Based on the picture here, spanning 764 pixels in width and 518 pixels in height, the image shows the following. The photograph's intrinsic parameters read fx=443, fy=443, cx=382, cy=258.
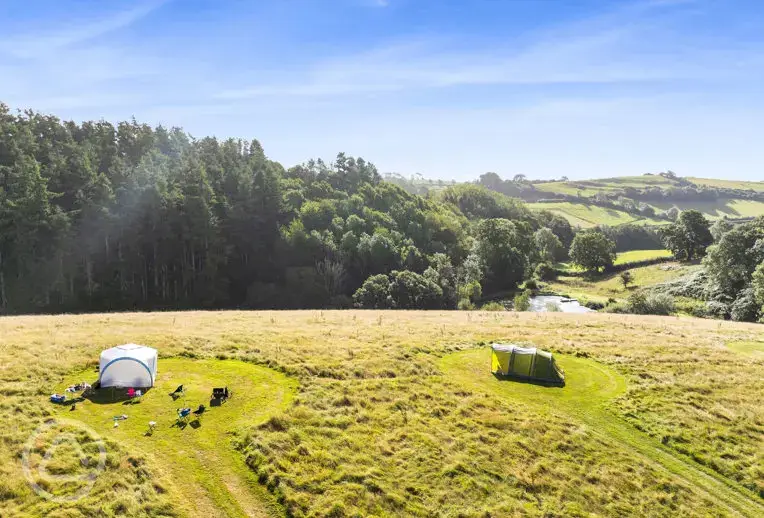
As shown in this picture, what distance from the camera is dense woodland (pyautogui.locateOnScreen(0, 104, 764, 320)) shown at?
238 feet

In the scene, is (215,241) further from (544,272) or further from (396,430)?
(544,272)

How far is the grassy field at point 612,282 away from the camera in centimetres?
11131

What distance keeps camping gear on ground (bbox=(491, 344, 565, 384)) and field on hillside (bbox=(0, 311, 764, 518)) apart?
1086 mm

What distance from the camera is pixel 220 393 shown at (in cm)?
2589

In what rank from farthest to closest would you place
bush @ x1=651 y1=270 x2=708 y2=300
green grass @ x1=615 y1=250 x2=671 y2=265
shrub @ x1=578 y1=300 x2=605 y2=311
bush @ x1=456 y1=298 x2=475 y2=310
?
green grass @ x1=615 y1=250 x2=671 y2=265
shrub @ x1=578 y1=300 x2=605 y2=311
bush @ x1=651 y1=270 x2=708 y2=300
bush @ x1=456 y1=298 x2=475 y2=310

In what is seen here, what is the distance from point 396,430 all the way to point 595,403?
46.8ft

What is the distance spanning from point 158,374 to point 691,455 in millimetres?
32426

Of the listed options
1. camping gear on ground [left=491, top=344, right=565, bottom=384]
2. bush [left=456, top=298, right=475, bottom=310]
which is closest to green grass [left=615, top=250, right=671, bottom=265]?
bush [left=456, top=298, right=475, bottom=310]

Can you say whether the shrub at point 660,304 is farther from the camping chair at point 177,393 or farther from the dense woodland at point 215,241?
the camping chair at point 177,393

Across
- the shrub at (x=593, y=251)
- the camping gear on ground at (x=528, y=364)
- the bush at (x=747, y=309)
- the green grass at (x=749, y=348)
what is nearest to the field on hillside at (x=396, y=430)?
the green grass at (x=749, y=348)

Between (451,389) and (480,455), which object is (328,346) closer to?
(451,389)

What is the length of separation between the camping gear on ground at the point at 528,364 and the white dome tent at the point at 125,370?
23965mm

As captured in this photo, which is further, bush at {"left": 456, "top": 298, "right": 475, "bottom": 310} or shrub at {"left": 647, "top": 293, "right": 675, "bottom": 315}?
bush at {"left": 456, "top": 298, "right": 475, "bottom": 310}

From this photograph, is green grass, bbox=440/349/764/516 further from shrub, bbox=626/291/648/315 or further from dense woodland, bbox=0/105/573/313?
shrub, bbox=626/291/648/315
